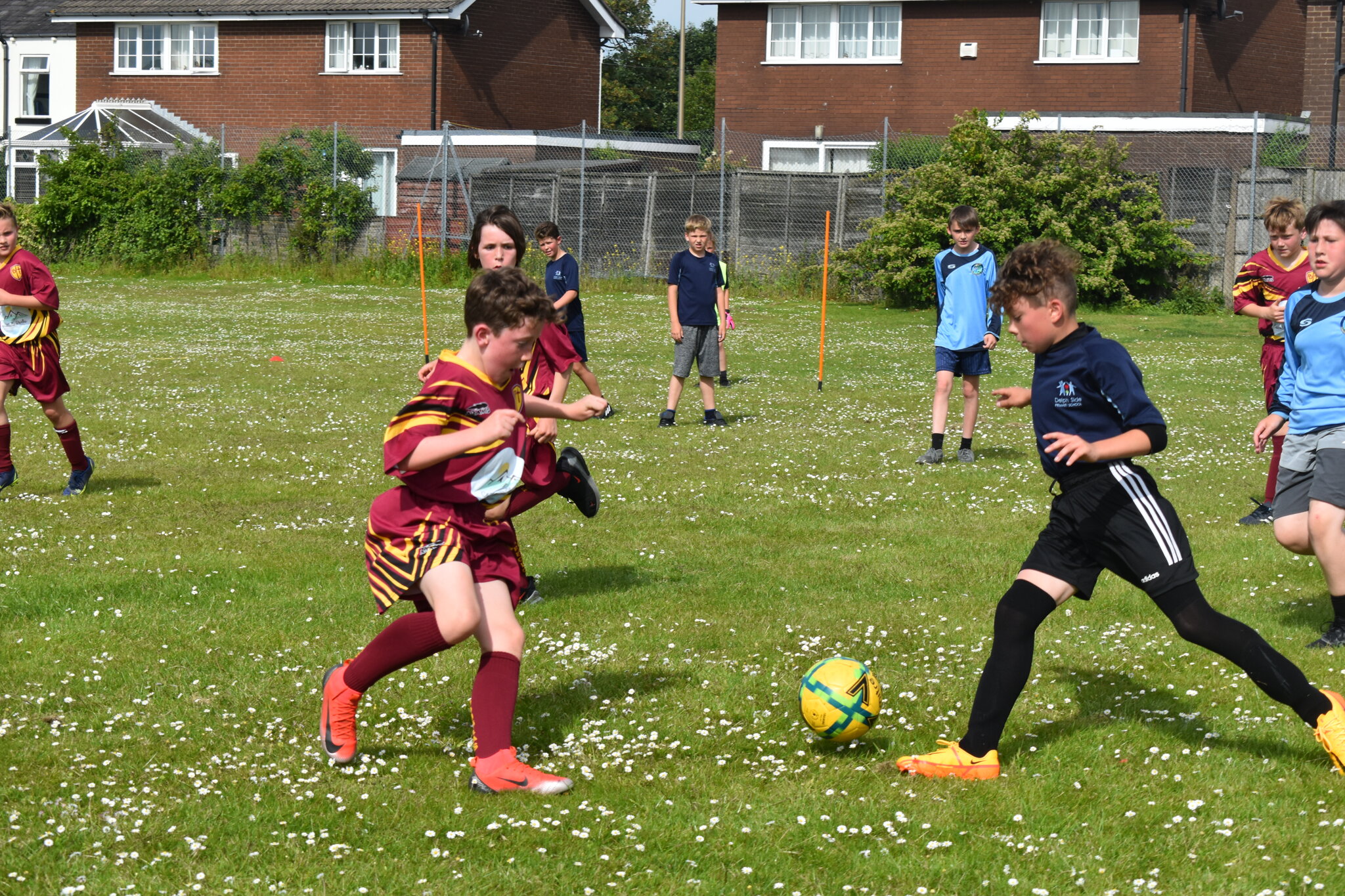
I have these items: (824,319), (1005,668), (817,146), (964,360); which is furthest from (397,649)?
(817,146)

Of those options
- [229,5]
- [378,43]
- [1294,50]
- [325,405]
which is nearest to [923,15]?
[1294,50]

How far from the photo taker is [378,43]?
42719mm

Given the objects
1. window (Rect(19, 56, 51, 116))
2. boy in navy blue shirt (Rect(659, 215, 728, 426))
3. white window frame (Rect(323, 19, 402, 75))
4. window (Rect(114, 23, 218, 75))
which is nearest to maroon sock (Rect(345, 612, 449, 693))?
boy in navy blue shirt (Rect(659, 215, 728, 426))

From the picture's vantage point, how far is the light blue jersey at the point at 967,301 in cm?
1229

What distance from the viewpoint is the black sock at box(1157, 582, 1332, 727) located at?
5.20 meters

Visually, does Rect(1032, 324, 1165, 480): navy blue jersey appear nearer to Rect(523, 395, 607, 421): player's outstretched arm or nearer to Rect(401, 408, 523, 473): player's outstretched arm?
Rect(523, 395, 607, 421): player's outstretched arm

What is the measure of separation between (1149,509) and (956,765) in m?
1.18

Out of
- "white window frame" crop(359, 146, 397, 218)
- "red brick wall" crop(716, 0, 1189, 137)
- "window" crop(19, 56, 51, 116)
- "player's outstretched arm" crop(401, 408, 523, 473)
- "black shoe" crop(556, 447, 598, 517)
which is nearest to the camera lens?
"player's outstretched arm" crop(401, 408, 523, 473)

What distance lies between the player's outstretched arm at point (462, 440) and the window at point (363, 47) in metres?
39.7

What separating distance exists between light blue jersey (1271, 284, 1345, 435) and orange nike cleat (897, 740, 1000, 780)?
101 inches

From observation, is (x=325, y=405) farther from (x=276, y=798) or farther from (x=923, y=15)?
(x=923, y=15)

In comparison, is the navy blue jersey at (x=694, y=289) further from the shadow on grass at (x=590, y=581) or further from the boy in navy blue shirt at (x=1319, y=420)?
the boy in navy blue shirt at (x=1319, y=420)

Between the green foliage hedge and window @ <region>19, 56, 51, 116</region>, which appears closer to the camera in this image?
Result: the green foliage hedge

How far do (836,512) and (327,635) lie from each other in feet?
14.2
